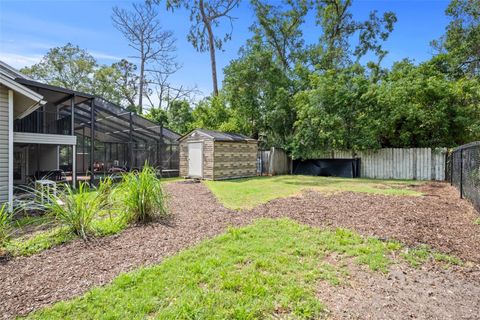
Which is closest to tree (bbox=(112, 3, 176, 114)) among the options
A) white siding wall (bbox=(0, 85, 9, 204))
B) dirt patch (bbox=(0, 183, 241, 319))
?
white siding wall (bbox=(0, 85, 9, 204))

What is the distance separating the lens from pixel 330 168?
14953mm

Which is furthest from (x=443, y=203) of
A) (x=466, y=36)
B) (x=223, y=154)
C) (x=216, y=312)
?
(x=466, y=36)

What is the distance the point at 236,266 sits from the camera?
3.22m

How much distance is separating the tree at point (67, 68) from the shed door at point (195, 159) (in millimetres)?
22857

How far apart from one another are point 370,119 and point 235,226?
11483mm

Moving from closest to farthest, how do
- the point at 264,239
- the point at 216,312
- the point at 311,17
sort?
1. the point at 216,312
2. the point at 264,239
3. the point at 311,17

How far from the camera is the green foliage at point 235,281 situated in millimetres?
2346

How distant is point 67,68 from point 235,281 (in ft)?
114

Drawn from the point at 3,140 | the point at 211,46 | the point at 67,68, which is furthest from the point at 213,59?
the point at 67,68

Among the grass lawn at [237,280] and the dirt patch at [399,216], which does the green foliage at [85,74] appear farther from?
the grass lawn at [237,280]

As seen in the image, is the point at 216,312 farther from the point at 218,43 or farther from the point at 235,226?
the point at 218,43

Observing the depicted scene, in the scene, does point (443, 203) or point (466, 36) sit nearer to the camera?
point (443, 203)

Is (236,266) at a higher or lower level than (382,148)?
lower

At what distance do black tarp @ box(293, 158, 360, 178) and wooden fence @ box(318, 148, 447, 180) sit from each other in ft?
0.99
